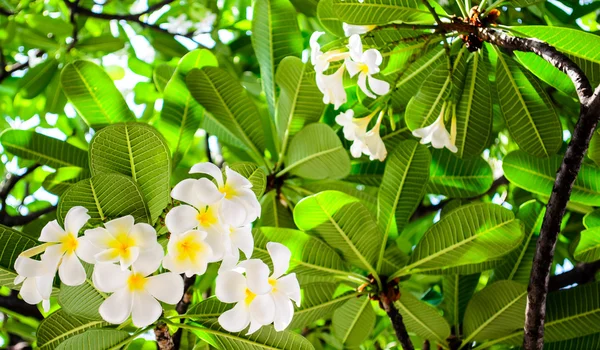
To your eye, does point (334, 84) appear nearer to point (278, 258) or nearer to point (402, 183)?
point (402, 183)

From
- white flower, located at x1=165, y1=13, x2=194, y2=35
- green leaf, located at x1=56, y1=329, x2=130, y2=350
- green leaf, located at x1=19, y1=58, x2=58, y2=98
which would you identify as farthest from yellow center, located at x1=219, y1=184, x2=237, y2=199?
white flower, located at x1=165, y1=13, x2=194, y2=35

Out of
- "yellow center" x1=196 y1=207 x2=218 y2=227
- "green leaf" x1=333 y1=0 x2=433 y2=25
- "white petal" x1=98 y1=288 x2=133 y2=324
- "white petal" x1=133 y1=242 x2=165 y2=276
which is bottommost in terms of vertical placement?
"white petal" x1=98 y1=288 x2=133 y2=324

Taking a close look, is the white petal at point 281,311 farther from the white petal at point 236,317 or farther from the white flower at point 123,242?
the white flower at point 123,242

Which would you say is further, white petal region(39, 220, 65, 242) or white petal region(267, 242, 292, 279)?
white petal region(267, 242, 292, 279)

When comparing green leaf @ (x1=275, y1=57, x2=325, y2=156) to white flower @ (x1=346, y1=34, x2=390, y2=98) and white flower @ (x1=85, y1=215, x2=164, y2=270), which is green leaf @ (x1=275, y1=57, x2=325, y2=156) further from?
white flower @ (x1=85, y1=215, x2=164, y2=270)

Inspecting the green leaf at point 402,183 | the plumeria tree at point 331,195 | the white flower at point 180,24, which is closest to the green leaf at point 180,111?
the plumeria tree at point 331,195

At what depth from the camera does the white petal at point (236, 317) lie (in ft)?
3.25

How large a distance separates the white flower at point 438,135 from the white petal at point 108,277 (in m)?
0.73

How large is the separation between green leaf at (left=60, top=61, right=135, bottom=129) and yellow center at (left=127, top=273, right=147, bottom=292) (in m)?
0.67

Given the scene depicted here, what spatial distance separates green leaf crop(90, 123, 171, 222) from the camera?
100 cm

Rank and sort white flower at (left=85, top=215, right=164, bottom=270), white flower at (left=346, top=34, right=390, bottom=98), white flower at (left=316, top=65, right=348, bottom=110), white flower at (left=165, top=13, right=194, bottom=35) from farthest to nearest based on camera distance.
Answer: white flower at (left=165, top=13, right=194, bottom=35)
white flower at (left=316, top=65, right=348, bottom=110)
white flower at (left=346, top=34, right=390, bottom=98)
white flower at (left=85, top=215, right=164, bottom=270)

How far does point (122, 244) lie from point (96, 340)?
27 centimetres

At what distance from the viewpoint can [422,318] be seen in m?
1.38

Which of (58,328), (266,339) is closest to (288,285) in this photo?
(266,339)
